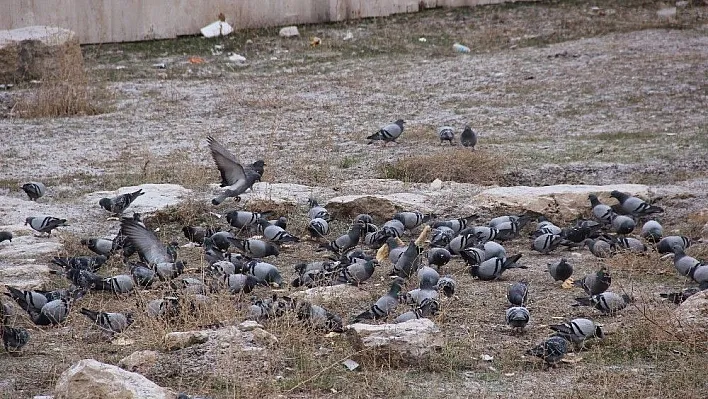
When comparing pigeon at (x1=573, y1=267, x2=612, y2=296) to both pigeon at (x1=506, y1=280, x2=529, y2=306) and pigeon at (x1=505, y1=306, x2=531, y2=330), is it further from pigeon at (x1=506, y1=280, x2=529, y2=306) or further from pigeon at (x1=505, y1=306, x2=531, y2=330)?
pigeon at (x1=505, y1=306, x2=531, y2=330)

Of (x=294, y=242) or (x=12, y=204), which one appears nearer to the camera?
(x=294, y=242)

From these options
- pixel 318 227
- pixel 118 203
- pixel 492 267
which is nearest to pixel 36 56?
pixel 118 203

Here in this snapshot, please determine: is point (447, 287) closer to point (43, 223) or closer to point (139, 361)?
point (139, 361)

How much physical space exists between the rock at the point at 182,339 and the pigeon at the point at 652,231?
3.84 meters

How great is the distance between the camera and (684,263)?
6996 mm

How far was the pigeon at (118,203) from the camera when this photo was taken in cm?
848

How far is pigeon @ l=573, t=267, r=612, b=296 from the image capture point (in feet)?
21.4

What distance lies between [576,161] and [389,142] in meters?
2.03

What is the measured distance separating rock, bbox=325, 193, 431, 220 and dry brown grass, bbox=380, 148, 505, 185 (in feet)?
3.45

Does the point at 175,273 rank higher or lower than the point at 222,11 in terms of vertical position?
lower

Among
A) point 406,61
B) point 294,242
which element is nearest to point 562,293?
point 294,242

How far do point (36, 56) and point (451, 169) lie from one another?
6.70 m

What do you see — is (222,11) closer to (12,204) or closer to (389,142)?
(389,142)

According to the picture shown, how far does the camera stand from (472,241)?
765cm
